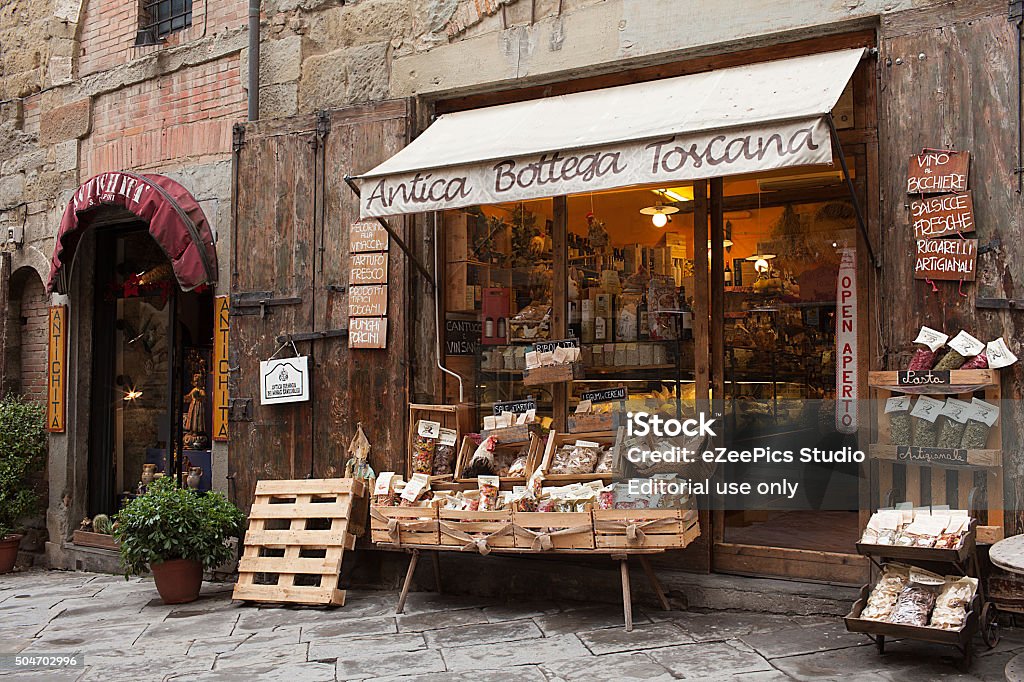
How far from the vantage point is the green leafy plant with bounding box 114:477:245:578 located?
21.7 feet

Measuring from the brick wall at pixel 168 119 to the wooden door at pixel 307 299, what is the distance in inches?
21.5

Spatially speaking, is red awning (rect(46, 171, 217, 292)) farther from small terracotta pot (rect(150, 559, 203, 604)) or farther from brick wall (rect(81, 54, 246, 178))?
small terracotta pot (rect(150, 559, 203, 604))

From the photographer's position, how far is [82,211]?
321 inches

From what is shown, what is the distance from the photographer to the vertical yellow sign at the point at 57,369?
8.90 m

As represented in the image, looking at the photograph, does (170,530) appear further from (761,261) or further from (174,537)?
(761,261)

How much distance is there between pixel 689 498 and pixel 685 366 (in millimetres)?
907

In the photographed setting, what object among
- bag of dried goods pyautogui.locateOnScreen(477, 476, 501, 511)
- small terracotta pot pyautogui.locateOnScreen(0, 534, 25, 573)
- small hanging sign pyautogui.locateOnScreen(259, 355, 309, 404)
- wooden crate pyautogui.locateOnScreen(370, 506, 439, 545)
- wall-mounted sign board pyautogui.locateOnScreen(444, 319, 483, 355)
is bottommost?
small terracotta pot pyautogui.locateOnScreen(0, 534, 25, 573)

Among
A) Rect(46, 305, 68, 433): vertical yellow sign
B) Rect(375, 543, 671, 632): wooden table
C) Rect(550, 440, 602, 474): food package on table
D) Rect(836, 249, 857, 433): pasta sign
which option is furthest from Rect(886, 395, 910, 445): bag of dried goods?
Rect(46, 305, 68, 433): vertical yellow sign

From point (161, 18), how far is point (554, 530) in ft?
19.3

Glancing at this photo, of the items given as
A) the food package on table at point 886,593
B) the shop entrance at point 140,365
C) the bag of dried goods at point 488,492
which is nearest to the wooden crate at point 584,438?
the bag of dried goods at point 488,492

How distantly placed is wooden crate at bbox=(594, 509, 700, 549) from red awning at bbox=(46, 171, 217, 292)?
12.3 feet

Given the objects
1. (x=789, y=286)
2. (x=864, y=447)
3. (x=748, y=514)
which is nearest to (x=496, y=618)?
(x=748, y=514)

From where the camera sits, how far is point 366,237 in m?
7.02

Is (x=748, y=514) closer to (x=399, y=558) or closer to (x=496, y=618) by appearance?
(x=496, y=618)
